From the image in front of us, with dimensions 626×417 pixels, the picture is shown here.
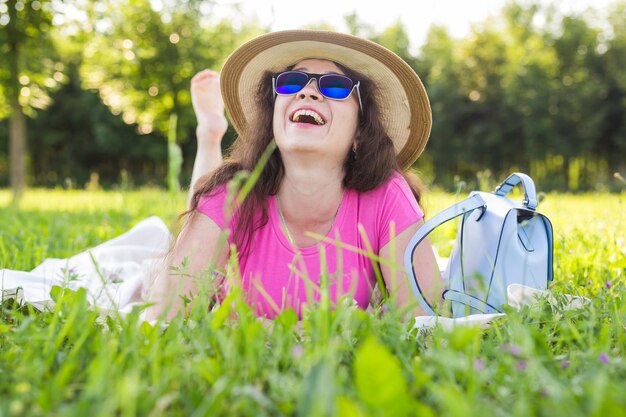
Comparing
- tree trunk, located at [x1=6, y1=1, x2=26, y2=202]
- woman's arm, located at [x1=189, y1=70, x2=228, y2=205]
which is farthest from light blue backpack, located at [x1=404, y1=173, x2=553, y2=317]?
tree trunk, located at [x1=6, y1=1, x2=26, y2=202]

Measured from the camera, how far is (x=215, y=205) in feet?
9.20

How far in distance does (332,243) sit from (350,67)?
Answer: 0.88 metres

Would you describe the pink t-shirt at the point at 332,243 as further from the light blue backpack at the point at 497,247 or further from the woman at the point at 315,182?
the light blue backpack at the point at 497,247

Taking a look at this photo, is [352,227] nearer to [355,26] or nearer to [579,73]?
[579,73]

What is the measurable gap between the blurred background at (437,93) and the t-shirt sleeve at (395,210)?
10.5m

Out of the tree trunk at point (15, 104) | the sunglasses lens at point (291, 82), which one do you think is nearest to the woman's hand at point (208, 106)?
the sunglasses lens at point (291, 82)

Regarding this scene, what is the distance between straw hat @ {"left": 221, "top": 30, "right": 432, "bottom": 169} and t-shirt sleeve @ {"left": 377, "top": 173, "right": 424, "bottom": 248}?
1.52 ft

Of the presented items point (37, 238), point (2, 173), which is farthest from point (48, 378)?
point (2, 173)

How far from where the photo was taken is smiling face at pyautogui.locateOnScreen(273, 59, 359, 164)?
276 cm

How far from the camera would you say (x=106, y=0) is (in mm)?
12117

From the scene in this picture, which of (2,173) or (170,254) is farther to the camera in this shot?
(2,173)

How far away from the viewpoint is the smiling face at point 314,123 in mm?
2762

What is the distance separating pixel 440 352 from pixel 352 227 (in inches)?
A: 60.2

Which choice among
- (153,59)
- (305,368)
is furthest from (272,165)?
(153,59)
